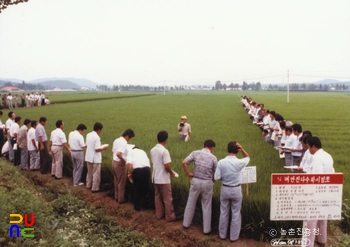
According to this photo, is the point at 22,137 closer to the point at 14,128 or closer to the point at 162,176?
the point at 14,128

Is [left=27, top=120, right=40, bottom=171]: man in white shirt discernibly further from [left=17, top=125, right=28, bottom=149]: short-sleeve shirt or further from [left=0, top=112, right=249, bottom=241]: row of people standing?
[left=0, top=112, right=249, bottom=241]: row of people standing

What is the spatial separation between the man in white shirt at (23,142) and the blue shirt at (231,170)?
23.2 feet

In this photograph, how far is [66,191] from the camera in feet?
27.1

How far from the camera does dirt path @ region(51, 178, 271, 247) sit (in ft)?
18.7

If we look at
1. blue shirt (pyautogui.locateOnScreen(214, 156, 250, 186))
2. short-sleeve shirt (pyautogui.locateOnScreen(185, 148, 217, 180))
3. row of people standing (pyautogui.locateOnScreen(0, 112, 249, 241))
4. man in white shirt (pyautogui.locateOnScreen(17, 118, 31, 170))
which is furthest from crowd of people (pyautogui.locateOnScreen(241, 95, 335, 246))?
man in white shirt (pyautogui.locateOnScreen(17, 118, 31, 170))

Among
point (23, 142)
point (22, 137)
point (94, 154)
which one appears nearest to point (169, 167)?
point (94, 154)

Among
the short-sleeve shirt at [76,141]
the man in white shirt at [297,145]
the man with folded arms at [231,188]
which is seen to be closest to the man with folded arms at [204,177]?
the man with folded arms at [231,188]

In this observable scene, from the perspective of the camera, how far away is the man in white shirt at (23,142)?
10.4m

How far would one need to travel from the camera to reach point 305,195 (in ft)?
14.4

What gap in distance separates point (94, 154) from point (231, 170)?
150 inches

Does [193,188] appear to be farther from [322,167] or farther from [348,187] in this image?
[348,187]

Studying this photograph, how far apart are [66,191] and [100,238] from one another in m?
2.99

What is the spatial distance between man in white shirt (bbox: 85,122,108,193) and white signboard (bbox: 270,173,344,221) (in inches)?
184

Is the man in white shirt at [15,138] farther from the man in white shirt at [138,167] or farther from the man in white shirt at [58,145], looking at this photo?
the man in white shirt at [138,167]
